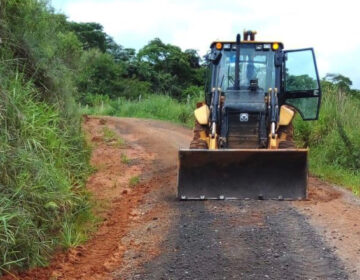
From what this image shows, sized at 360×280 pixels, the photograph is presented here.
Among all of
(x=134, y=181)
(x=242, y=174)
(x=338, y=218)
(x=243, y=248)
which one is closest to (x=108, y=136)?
(x=134, y=181)

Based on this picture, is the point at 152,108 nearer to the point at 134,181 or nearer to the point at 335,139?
the point at 335,139

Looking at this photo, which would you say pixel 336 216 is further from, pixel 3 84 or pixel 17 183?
pixel 3 84

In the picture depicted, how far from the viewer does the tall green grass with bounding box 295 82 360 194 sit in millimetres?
11010

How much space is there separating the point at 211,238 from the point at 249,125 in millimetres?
3175

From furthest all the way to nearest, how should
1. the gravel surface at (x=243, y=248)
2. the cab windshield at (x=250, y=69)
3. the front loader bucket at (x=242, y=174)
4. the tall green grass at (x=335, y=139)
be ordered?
the tall green grass at (x=335, y=139) < the cab windshield at (x=250, y=69) < the front loader bucket at (x=242, y=174) < the gravel surface at (x=243, y=248)

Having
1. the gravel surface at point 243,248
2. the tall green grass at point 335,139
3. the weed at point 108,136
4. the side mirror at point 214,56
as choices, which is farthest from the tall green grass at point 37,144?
the tall green grass at point 335,139

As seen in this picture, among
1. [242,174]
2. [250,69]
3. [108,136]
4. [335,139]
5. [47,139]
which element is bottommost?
[108,136]

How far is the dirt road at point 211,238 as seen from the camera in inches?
199

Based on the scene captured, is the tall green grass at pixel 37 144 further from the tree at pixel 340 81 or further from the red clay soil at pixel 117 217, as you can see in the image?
the tree at pixel 340 81

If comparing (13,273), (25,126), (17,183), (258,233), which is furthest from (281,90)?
(13,273)

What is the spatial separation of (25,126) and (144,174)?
3950mm

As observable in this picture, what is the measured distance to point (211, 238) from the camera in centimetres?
589

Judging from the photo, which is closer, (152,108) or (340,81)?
(340,81)

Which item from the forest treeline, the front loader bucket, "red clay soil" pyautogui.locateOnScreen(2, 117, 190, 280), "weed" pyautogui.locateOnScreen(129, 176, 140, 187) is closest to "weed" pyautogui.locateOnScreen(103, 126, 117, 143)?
"red clay soil" pyautogui.locateOnScreen(2, 117, 190, 280)
